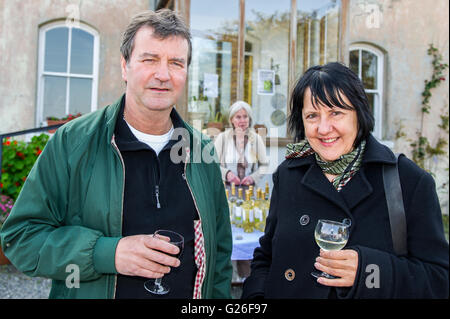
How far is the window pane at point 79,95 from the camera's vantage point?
7074 mm

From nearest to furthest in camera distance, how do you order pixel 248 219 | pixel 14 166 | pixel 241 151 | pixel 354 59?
1. pixel 248 219
2. pixel 241 151
3. pixel 14 166
4. pixel 354 59

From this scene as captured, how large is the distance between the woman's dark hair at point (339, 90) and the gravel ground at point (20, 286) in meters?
3.61

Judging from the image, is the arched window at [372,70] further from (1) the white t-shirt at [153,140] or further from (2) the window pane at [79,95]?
(1) the white t-shirt at [153,140]

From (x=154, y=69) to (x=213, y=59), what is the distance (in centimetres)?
594

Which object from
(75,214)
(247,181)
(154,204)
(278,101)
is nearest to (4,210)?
(247,181)

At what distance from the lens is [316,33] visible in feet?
25.0

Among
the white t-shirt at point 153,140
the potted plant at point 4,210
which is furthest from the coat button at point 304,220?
the potted plant at point 4,210

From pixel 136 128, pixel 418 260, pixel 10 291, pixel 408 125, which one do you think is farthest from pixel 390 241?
pixel 408 125

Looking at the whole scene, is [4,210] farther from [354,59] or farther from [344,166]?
[354,59]

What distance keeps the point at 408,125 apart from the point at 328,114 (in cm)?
742

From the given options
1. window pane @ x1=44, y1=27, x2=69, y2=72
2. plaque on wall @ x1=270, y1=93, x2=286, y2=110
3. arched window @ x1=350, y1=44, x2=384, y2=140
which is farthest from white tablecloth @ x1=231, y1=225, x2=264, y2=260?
arched window @ x1=350, y1=44, x2=384, y2=140

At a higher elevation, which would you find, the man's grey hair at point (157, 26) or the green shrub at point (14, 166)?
the man's grey hair at point (157, 26)

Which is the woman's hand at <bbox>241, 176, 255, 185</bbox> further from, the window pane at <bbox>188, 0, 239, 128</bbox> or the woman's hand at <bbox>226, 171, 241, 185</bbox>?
the window pane at <bbox>188, 0, 239, 128</bbox>
